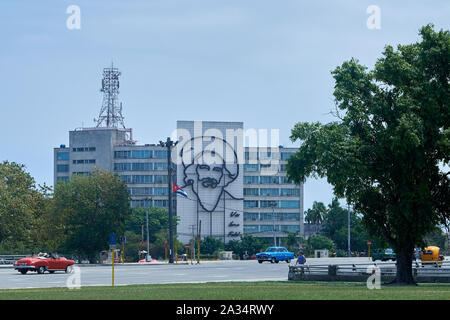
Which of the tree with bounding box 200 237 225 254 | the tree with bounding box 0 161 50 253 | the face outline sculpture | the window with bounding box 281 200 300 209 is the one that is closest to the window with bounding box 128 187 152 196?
the face outline sculpture

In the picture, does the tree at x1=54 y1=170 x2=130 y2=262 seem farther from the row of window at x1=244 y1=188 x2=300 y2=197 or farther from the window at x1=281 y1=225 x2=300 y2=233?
the window at x1=281 y1=225 x2=300 y2=233

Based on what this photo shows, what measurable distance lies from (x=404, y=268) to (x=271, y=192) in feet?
442

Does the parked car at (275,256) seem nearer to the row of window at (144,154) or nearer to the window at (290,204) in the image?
the row of window at (144,154)

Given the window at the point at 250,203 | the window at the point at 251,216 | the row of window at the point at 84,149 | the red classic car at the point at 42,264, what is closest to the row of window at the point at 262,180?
the window at the point at 250,203

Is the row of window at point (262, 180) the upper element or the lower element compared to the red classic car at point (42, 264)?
upper

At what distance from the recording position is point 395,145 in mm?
34438

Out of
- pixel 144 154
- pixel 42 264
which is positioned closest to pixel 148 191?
pixel 144 154

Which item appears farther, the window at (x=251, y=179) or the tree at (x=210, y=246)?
the window at (x=251, y=179)

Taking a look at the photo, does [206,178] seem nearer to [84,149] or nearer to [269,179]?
[269,179]

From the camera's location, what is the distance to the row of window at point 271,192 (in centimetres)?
17050

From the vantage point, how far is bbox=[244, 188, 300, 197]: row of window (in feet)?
559

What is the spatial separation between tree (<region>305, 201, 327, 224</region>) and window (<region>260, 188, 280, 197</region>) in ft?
36.9

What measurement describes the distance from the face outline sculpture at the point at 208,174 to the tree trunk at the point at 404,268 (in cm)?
11315
